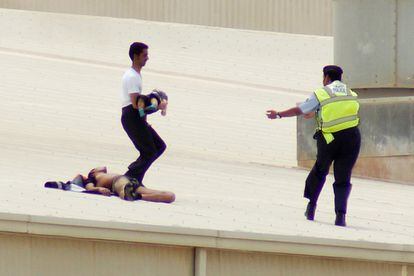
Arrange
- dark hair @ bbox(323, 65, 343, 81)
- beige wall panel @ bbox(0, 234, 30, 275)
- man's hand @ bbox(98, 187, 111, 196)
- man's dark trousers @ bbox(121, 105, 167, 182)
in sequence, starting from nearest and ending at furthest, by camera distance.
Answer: beige wall panel @ bbox(0, 234, 30, 275) → dark hair @ bbox(323, 65, 343, 81) → man's dark trousers @ bbox(121, 105, 167, 182) → man's hand @ bbox(98, 187, 111, 196)

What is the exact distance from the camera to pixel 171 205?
53.1ft

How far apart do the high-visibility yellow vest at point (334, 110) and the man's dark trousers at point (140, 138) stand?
1610 millimetres

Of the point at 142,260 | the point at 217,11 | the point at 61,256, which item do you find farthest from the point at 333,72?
the point at 217,11

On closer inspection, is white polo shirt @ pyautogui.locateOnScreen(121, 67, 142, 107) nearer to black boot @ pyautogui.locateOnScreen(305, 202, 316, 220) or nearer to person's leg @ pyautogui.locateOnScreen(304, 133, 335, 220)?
person's leg @ pyautogui.locateOnScreen(304, 133, 335, 220)

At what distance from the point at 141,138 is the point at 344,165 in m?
1.91

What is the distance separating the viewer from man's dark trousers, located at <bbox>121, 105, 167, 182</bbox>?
16172mm

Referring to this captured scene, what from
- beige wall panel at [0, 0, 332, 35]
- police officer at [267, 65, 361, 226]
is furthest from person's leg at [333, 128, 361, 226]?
beige wall panel at [0, 0, 332, 35]

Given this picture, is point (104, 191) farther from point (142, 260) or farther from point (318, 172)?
point (142, 260)

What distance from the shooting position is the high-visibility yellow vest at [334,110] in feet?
52.0

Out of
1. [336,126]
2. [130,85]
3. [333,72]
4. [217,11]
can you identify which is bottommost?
[336,126]

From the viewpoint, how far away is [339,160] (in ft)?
52.6

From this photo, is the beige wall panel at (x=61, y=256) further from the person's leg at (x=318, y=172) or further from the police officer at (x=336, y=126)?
the person's leg at (x=318, y=172)

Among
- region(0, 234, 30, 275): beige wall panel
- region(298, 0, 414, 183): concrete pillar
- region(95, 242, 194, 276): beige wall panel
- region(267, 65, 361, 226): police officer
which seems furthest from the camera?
region(298, 0, 414, 183): concrete pillar

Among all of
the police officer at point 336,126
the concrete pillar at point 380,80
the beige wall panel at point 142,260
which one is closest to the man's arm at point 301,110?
the police officer at point 336,126
